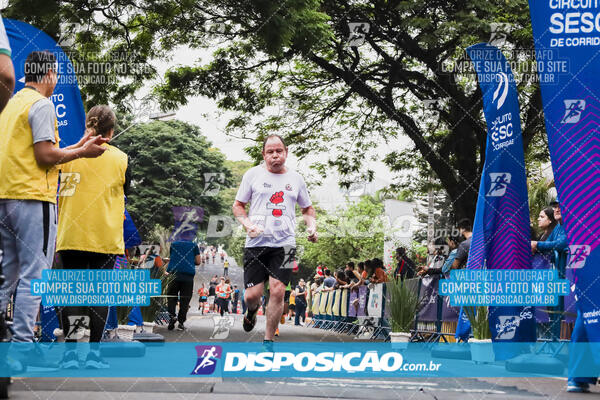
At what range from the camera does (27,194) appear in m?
4.33

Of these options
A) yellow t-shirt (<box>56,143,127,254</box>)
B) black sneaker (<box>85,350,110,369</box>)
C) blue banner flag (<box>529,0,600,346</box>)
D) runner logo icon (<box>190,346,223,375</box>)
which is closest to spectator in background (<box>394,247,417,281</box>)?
blue banner flag (<box>529,0,600,346</box>)

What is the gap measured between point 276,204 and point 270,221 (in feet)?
0.49

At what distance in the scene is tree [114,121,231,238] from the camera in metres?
34.6

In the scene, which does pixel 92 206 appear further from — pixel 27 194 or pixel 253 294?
pixel 253 294

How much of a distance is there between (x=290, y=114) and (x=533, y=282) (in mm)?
12476

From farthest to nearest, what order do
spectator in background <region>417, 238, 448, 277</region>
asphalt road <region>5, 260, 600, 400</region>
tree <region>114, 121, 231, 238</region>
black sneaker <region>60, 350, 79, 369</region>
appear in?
tree <region>114, 121, 231, 238</region>
spectator in background <region>417, 238, 448, 277</region>
black sneaker <region>60, 350, 79, 369</region>
asphalt road <region>5, 260, 600, 400</region>

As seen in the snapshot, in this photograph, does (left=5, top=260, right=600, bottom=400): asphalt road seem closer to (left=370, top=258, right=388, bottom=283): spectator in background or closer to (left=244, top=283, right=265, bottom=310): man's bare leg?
(left=244, top=283, right=265, bottom=310): man's bare leg

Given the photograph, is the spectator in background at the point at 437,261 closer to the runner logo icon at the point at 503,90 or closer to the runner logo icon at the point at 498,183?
the runner logo icon at the point at 498,183

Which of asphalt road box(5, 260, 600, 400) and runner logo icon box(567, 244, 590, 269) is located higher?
runner logo icon box(567, 244, 590, 269)

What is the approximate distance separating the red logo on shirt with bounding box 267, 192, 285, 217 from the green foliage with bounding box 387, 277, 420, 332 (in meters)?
4.54

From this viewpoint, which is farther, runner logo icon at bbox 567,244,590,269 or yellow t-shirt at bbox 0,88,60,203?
runner logo icon at bbox 567,244,590,269

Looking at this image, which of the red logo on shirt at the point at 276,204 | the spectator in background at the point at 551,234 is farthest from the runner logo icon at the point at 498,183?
the red logo on shirt at the point at 276,204

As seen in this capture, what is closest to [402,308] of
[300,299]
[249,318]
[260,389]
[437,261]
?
[437,261]

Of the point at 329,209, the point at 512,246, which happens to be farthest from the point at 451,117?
the point at 329,209
